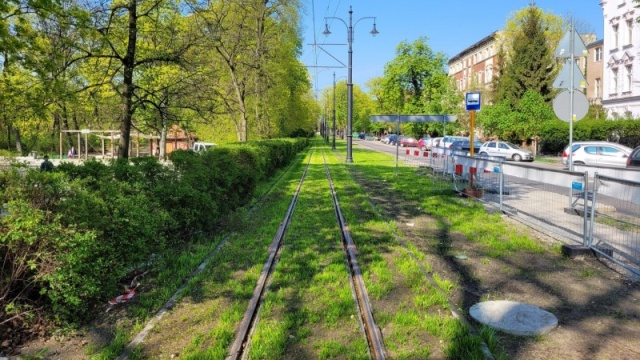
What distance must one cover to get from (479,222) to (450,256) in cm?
293

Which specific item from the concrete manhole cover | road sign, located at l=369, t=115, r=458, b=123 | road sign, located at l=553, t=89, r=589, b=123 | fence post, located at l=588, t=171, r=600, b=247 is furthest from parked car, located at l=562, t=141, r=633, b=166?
the concrete manhole cover

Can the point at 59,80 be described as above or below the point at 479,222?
above

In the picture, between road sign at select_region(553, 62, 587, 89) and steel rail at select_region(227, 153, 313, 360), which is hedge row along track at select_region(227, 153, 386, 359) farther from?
road sign at select_region(553, 62, 587, 89)

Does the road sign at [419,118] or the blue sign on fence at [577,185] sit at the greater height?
the road sign at [419,118]

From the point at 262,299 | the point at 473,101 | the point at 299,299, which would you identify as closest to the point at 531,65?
the point at 473,101

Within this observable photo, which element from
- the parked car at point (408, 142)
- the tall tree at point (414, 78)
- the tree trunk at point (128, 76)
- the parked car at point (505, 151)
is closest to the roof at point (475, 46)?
the tall tree at point (414, 78)

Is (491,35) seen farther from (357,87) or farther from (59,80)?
(59,80)

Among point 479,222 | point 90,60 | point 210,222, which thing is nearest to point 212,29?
point 90,60

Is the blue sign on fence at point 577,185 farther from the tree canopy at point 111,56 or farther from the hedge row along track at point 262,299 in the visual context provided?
the tree canopy at point 111,56

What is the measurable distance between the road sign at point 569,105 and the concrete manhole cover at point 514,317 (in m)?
6.32

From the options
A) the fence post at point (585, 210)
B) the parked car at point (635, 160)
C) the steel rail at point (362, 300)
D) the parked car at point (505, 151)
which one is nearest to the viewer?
the steel rail at point (362, 300)

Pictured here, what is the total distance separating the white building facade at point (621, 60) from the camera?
39.5 metres

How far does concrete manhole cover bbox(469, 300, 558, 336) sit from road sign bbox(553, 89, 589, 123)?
20.7 ft

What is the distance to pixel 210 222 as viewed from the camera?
860 centimetres
